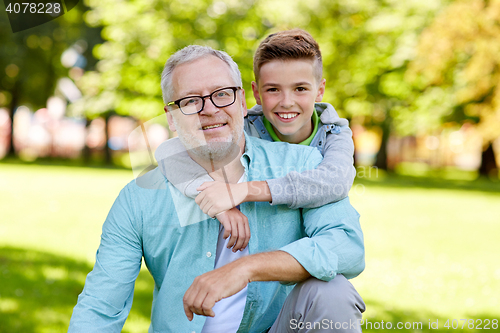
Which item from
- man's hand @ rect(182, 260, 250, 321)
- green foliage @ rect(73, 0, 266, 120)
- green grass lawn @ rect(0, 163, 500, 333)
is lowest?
green grass lawn @ rect(0, 163, 500, 333)

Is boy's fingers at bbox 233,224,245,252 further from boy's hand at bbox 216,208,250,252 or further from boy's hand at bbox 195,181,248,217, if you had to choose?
boy's hand at bbox 195,181,248,217

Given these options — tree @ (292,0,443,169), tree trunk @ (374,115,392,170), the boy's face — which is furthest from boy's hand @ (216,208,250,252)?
tree trunk @ (374,115,392,170)

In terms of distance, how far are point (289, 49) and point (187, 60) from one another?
97cm

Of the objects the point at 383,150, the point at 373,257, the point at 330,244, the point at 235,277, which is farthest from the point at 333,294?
the point at 383,150

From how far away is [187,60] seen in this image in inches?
90.5

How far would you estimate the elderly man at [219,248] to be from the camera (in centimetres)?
187

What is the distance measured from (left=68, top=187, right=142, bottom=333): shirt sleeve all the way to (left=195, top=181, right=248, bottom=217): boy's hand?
1.07 feet

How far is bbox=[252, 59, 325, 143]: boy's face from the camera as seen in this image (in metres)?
3.05

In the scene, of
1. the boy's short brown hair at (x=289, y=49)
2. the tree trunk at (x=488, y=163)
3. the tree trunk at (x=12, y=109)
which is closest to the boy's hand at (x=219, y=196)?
the boy's short brown hair at (x=289, y=49)

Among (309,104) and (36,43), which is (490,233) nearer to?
(309,104)

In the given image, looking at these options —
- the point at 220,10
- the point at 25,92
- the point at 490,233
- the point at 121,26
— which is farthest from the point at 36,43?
the point at 490,233

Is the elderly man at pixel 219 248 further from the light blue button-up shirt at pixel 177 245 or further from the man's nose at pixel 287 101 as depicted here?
the man's nose at pixel 287 101

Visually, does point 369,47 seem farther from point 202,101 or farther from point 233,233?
point 233,233

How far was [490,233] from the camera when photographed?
920 cm
